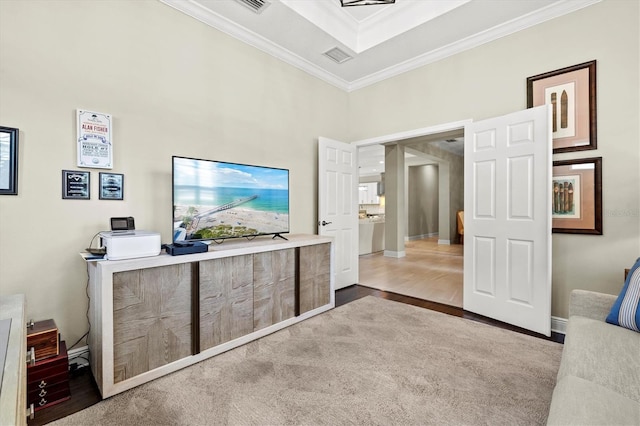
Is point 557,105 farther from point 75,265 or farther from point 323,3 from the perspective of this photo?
point 75,265

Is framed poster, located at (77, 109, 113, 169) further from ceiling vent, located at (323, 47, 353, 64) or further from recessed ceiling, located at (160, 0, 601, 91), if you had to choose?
ceiling vent, located at (323, 47, 353, 64)

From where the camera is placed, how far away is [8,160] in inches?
75.2

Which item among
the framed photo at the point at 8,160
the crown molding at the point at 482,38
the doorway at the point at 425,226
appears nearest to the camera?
the framed photo at the point at 8,160

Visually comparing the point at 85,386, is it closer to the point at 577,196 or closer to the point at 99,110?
the point at 99,110

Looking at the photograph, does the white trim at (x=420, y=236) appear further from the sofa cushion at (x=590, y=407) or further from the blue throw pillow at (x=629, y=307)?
the sofa cushion at (x=590, y=407)

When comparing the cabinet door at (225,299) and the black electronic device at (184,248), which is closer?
the black electronic device at (184,248)

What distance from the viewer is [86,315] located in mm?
2227

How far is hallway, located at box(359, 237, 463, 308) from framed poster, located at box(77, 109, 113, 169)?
350cm

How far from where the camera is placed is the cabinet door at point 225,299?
2.23 meters

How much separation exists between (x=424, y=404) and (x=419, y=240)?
8.99 metres

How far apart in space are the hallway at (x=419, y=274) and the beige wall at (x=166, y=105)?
52.9 inches

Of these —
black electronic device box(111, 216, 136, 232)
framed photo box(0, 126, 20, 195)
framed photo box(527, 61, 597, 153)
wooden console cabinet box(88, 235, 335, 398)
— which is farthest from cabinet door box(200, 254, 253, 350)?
framed photo box(527, 61, 597, 153)

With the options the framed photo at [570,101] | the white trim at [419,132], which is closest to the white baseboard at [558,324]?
the framed photo at [570,101]

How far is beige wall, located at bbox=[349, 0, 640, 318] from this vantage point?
243 centimetres
